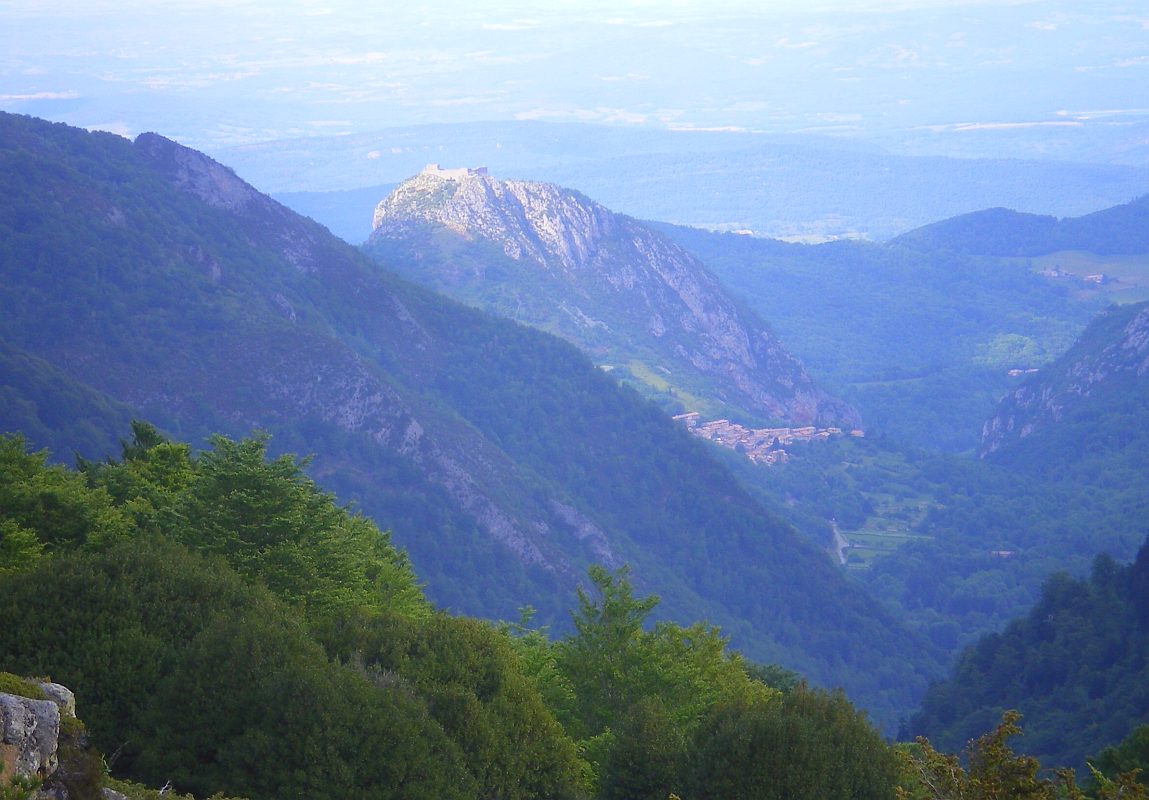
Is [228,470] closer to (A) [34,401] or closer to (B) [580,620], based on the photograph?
(B) [580,620]

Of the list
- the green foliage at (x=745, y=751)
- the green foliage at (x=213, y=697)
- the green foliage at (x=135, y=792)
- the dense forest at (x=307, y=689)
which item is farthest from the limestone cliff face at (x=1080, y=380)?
the green foliage at (x=135, y=792)

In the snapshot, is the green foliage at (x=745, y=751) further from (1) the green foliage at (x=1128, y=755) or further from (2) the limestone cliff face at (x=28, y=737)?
(2) the limestone cliff face at (x=28, y=737)

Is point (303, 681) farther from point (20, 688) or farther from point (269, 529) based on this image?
point (269, 529)

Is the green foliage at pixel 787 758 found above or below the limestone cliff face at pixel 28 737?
above

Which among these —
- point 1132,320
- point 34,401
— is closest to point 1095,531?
point 1132,320

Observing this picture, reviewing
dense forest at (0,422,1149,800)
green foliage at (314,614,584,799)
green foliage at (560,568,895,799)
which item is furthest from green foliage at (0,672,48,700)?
green foliage at (560,568,895,799)

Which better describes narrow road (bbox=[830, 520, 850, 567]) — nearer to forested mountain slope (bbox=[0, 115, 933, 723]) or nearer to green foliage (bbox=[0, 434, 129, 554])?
forested mountain slope (bbox=[0, 115, 933, 723])
